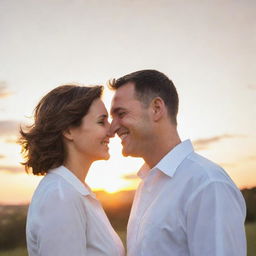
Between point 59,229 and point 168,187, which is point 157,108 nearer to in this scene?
point 168,187

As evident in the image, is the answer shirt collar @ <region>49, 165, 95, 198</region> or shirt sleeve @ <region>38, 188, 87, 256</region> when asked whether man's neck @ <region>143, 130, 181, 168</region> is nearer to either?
shirt collar @ <region>49, 165, 95, 198</region>

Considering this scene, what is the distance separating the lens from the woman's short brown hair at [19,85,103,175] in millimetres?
3391

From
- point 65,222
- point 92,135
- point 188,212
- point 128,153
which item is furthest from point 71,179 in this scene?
point 188,212

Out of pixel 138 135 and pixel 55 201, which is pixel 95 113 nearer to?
pixel 138 135

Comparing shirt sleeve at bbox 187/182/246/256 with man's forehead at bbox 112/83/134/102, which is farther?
man's forehead at bbox 112/83/134/102

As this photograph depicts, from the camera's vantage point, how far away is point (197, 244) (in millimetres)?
2680

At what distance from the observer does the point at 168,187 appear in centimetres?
301

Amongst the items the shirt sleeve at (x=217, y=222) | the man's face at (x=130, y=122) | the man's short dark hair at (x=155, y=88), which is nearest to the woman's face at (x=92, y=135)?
the man's face at (x=130, y=122)

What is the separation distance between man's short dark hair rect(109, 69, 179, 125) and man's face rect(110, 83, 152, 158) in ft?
0.18

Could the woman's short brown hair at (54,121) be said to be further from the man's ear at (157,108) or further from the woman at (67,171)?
the man's ear at (157,108)

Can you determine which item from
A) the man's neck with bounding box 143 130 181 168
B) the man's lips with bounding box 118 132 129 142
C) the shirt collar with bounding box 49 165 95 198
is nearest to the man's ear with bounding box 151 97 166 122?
the man's neck with bounding box 143 130 181 168

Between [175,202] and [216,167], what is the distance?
0.35 meters

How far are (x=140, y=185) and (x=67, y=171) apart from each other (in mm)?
629

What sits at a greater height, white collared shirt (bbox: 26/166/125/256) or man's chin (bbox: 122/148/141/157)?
man's chin (bbox: 122/148/141/157)
